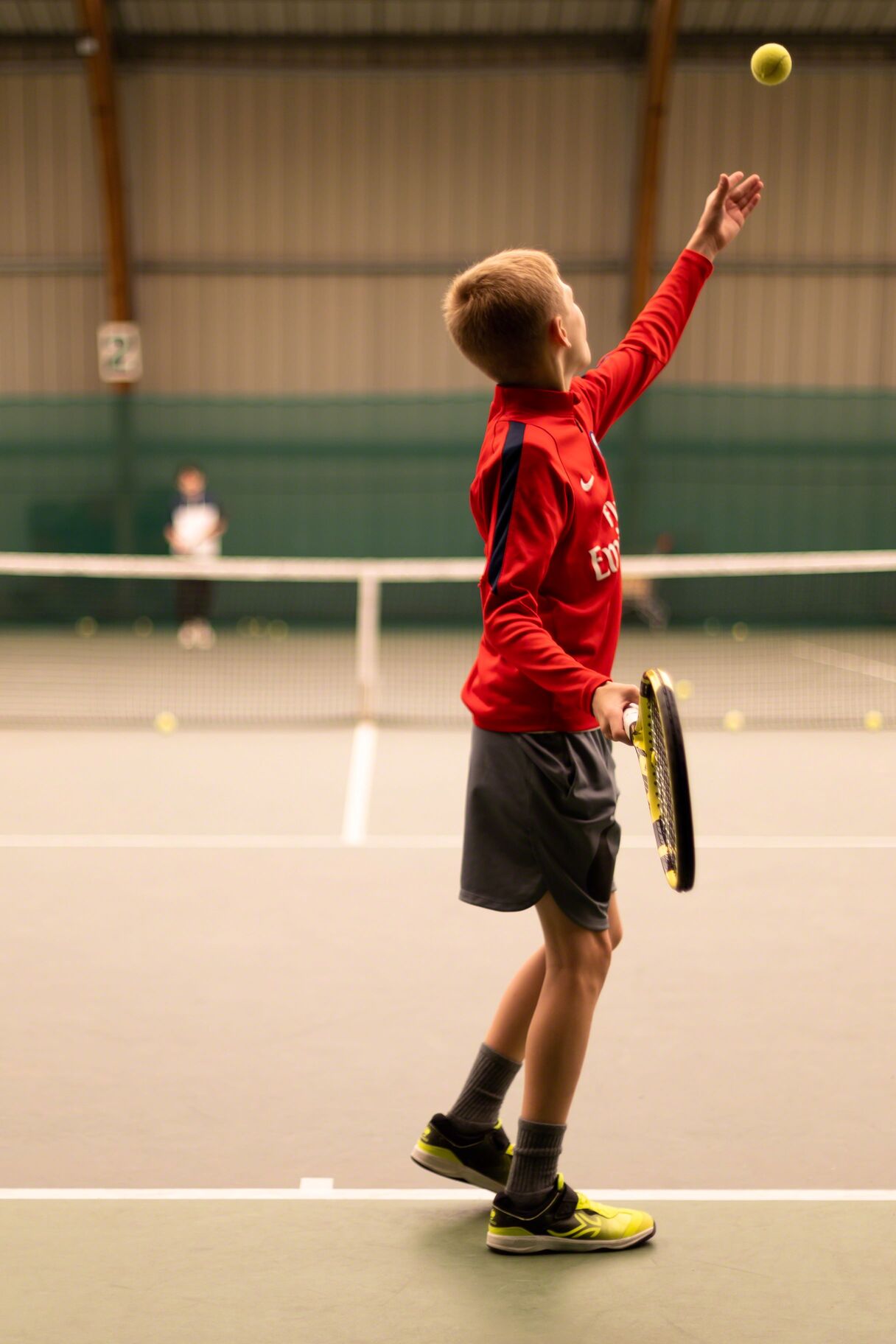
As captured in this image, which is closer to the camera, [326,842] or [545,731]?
[545,731]

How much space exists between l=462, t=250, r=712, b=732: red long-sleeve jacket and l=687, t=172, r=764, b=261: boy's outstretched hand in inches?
15.3

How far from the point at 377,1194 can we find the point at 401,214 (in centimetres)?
1307

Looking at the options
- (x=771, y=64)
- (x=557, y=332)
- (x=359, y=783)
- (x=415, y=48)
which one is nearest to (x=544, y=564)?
(x=557, y=332)

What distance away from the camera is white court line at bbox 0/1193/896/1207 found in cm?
226

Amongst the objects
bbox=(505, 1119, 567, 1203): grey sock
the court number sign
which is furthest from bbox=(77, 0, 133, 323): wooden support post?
bbox=(505, 1119, 567, 1203): grey sock

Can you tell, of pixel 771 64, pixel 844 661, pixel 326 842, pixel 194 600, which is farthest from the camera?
pixel 194 600

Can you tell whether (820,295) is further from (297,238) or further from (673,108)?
(297,238)

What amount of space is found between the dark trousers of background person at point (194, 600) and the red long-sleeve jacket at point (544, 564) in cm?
1010

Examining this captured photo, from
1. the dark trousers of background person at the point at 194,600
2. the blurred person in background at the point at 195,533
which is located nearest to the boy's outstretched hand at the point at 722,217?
the blurred person in background at the point at 195,533

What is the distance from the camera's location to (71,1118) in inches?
102

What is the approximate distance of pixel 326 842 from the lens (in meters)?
4.81

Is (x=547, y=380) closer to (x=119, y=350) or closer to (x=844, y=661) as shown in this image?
(x=844, y=661)

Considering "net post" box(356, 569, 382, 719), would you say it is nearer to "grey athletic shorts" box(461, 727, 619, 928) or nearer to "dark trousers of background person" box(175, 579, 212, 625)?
"dark trousers of background person" box(175, 579, 212, 625)

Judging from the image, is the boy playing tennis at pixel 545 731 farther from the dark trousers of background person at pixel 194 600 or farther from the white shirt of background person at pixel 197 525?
the dark trousers of background person at pixel 194 600
